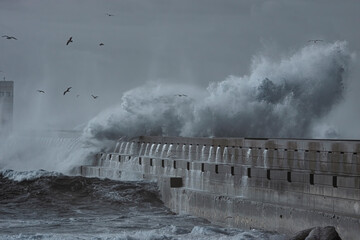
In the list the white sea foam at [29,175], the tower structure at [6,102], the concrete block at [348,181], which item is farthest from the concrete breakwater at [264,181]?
the tower structure at [6,102]

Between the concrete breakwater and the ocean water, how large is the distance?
414 mm

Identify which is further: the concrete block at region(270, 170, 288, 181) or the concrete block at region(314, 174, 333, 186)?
the concrete block at region(270, 170, 288, 181)

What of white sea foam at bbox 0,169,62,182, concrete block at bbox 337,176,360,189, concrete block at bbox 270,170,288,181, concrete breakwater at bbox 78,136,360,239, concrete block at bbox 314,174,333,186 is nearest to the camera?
concrete block at bbox 337,176,360,189

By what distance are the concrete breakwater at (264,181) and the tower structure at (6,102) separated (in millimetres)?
41671

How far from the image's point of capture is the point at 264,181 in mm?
20422

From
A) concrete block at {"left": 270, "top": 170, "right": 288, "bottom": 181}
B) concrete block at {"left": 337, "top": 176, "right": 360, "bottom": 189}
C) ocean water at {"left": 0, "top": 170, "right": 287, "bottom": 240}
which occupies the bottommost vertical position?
ocean water at {"left": 0, "top": 170, "right": 287, "bottom": 240}

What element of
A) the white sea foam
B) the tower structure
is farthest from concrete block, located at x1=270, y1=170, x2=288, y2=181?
the tower structure

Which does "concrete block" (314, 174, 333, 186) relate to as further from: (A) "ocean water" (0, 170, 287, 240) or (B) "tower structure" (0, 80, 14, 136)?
(B) "tower structure" (0, 80, 14, 136)

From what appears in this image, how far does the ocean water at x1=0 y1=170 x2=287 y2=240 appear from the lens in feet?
65.4

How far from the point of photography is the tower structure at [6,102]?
2741 inches

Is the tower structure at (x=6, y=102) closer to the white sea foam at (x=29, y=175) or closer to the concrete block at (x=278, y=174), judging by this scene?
the white sea foam at (x=29, y=175)

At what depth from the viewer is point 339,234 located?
54.6 ft

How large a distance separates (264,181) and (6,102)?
187ft

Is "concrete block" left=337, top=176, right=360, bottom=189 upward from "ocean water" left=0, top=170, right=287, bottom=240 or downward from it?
upward
